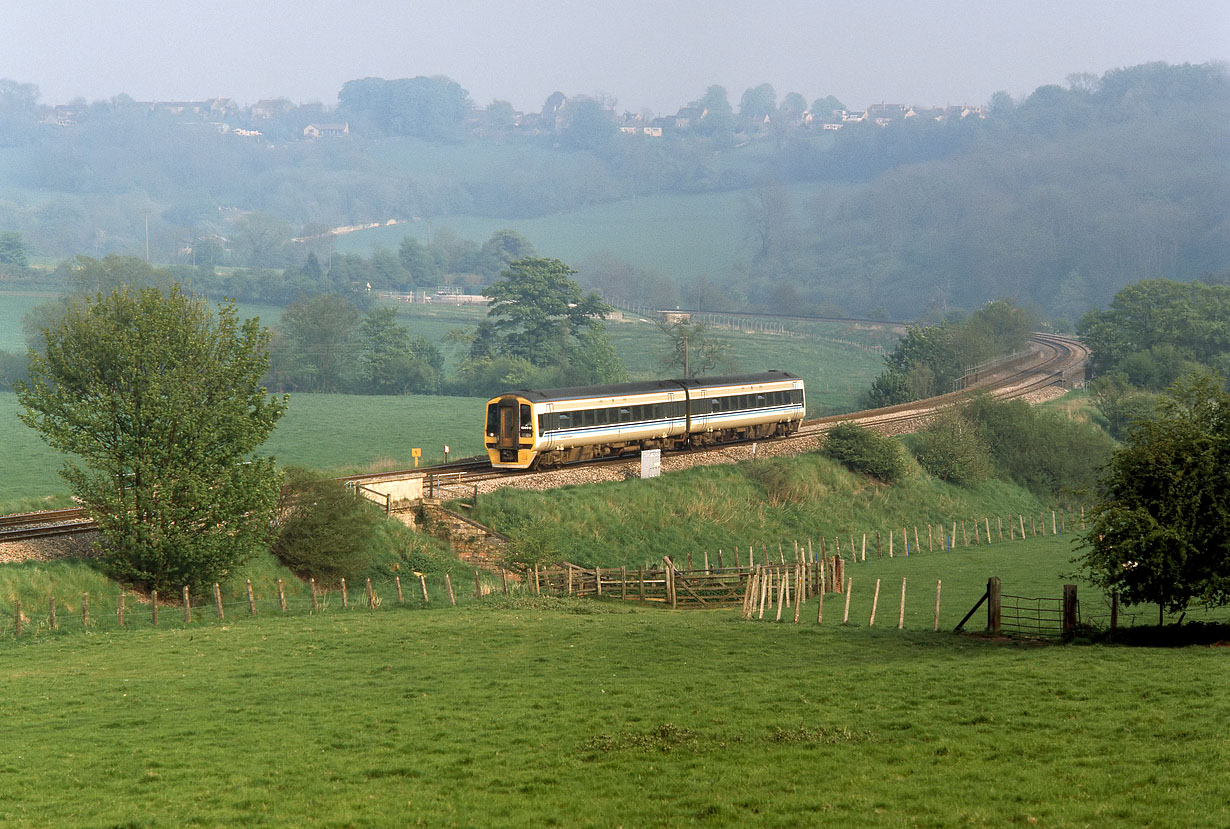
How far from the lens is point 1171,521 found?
27.9 meters

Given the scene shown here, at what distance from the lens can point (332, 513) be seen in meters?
43.0

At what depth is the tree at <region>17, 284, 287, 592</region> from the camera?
121 feet

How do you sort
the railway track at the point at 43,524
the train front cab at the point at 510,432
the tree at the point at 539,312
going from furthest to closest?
the tree at the point at 539,312 → the train front cab at the point at 510,432 → the railway track at the point at 43,524

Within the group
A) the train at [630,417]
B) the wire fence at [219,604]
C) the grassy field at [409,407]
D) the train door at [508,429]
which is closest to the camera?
the wire fence at [219,604]

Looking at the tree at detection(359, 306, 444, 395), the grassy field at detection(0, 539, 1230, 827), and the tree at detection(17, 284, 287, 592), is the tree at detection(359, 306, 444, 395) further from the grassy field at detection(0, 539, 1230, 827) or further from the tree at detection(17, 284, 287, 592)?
the grassy field at detection(0, 539, 1230, 827)

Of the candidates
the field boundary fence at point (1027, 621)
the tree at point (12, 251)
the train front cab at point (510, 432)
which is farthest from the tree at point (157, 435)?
the tree at point (12, 251)

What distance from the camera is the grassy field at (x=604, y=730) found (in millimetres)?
16516

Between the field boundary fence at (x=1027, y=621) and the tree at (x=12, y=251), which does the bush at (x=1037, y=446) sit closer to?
the field boundary fence at (x=1027, y=621)

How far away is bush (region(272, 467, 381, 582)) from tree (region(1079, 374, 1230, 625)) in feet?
81.6

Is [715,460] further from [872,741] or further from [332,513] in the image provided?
[872,741]

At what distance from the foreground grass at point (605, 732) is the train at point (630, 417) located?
76.1ft

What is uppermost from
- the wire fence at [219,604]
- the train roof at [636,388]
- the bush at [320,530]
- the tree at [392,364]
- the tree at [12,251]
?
the tree at [12,251]

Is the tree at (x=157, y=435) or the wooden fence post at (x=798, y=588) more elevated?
the tree at (x=157, y=435)

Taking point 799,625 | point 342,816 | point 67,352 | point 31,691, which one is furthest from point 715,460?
point 342,816
